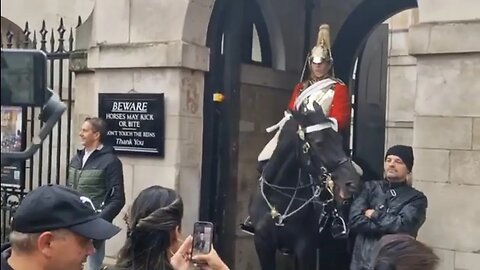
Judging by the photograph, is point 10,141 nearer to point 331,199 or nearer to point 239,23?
point 331,199

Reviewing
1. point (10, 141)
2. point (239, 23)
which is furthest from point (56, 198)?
point (239, 23)

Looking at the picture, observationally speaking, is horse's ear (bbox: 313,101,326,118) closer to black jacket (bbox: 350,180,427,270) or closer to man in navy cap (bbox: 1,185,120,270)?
black jacket (bbox: 350,180,427,270)

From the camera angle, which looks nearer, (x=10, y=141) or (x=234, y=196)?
(x=10, y=141)

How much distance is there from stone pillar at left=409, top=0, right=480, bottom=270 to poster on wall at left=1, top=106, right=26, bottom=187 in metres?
3.09

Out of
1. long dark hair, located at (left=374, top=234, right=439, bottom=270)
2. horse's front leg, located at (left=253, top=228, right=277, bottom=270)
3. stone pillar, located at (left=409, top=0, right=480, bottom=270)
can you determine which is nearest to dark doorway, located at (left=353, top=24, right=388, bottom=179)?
horse's front leg, located at (left=253, top=228, right=277, bottom=270)

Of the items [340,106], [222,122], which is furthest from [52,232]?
[222,122]

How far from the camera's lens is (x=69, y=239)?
2.76 meters

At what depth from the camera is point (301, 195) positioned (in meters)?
6.81

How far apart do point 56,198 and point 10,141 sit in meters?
3.36

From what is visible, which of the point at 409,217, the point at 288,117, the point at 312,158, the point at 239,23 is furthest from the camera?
the point at 239,23

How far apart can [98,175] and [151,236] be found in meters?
3.88

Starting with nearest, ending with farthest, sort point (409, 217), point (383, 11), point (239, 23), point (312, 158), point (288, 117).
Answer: point (409, 217)
point (312, 158)
point (288, 117)
point (239, 23)
point (383, 11)

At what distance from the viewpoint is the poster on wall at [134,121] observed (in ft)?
25.3

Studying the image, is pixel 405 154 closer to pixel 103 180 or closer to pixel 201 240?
pixel 103 180
